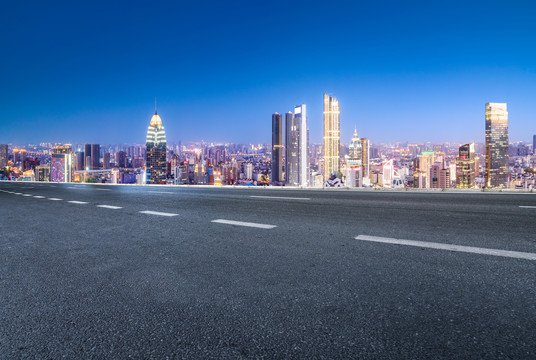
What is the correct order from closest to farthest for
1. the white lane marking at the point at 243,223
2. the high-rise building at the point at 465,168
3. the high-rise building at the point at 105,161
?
the white lane marking at the point at 243,223 → the high-rise building at the point at 465,168 → the high-rise building at the point at 105,161

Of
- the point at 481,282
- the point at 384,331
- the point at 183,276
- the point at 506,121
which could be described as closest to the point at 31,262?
the point at 183,276

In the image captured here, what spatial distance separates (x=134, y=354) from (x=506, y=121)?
343 feet

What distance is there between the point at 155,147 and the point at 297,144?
200 feet

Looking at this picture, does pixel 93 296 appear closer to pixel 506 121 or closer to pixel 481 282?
pixel 481 282

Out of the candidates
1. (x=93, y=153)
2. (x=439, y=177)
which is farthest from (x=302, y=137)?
(x=439, y=177)

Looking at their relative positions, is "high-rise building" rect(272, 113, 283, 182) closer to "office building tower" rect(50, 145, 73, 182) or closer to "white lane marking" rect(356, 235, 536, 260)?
"office building tower" rect(50, 145, 73, 182)

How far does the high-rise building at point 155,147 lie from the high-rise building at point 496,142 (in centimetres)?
9661

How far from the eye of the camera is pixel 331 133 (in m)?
138

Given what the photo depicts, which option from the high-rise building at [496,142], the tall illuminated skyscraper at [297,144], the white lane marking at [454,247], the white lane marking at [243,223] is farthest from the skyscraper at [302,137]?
the white lane marking at [454,247]

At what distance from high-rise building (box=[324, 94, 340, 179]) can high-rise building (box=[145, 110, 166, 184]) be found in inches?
2391

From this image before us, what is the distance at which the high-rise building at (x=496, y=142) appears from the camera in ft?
221

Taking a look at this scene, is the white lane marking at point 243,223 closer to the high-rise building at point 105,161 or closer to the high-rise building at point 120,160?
the high-rise building at point 105,161

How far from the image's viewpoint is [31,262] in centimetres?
299

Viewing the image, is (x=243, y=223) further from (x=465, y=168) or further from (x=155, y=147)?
(x=155, y=147)
